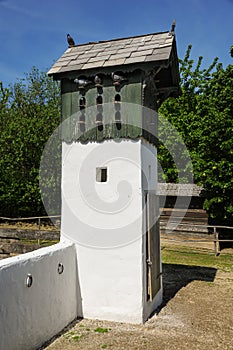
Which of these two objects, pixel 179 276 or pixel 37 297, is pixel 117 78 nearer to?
pixel 37 297

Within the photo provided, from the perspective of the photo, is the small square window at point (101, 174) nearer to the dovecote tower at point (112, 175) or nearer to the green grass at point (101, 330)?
the dovecote tower at point (112, 175)

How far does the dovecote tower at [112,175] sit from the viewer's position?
6.08 m

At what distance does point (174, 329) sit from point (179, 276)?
13.5ft

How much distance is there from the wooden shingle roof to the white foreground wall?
381 cm

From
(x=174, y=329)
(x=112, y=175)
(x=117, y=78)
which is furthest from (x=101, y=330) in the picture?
(x=117, y=78)

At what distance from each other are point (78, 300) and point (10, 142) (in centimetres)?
1488

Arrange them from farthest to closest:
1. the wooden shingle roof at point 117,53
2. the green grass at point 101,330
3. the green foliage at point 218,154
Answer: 1. the green foliage at point 218,154
2. the wooden shingle roof at point 117,53
3. the green grass at point 101,330

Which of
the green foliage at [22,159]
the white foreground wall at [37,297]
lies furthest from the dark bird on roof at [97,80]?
the green foliage at [22,159]

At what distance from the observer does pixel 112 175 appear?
635cm

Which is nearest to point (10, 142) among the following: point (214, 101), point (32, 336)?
point (214, 101)

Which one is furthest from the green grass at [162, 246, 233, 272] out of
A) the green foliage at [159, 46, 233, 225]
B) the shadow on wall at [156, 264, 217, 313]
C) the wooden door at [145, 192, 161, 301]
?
the wooden door at [145, 192, 161, 301]

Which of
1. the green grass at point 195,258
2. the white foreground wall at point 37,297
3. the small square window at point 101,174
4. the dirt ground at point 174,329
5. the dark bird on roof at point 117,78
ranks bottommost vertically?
the green grass at point 195,258

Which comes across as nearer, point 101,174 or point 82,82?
point 82,82

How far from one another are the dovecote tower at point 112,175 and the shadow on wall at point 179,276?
1.55 metres
